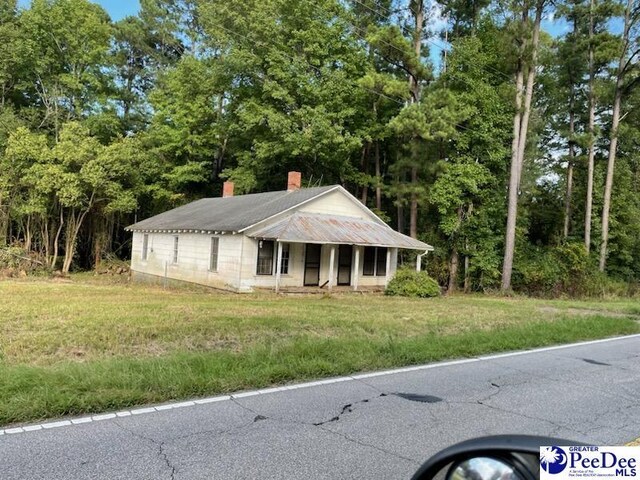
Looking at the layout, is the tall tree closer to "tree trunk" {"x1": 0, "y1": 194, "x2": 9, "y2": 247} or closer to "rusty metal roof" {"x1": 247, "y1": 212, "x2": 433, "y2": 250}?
"rusty metal roof" {"x1": 247, "y1": 212, "x2": 433, "y2": 250}

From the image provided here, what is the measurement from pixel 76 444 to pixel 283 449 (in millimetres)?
1665

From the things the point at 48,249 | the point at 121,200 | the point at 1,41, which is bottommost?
the point at 48,249

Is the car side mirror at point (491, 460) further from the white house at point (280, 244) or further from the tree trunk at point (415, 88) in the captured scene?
the tree trunk at point (415, 88)

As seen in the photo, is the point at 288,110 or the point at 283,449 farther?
the point at 288,110

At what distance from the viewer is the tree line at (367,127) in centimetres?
2781

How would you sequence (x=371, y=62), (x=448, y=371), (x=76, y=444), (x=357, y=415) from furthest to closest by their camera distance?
(x=371, y=62) → (x=448, y=371) → (x=357, y=415) → (x=76, y=444)

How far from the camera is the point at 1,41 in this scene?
3138 cm

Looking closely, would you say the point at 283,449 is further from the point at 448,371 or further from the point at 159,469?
the point at 448,371

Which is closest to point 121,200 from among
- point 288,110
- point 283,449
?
point 288,110

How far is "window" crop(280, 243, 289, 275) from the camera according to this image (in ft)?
69.5

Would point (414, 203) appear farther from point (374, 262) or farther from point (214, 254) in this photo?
point (214, 254)

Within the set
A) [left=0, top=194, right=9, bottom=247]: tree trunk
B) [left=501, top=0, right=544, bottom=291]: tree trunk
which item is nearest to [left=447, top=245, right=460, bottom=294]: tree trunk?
[left=501, top=0, right=544, bottom=291]: tree trunk

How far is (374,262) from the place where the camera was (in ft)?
79.8

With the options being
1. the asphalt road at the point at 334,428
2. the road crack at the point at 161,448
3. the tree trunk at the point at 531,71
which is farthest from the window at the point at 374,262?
the road crack at the point at 161,448
